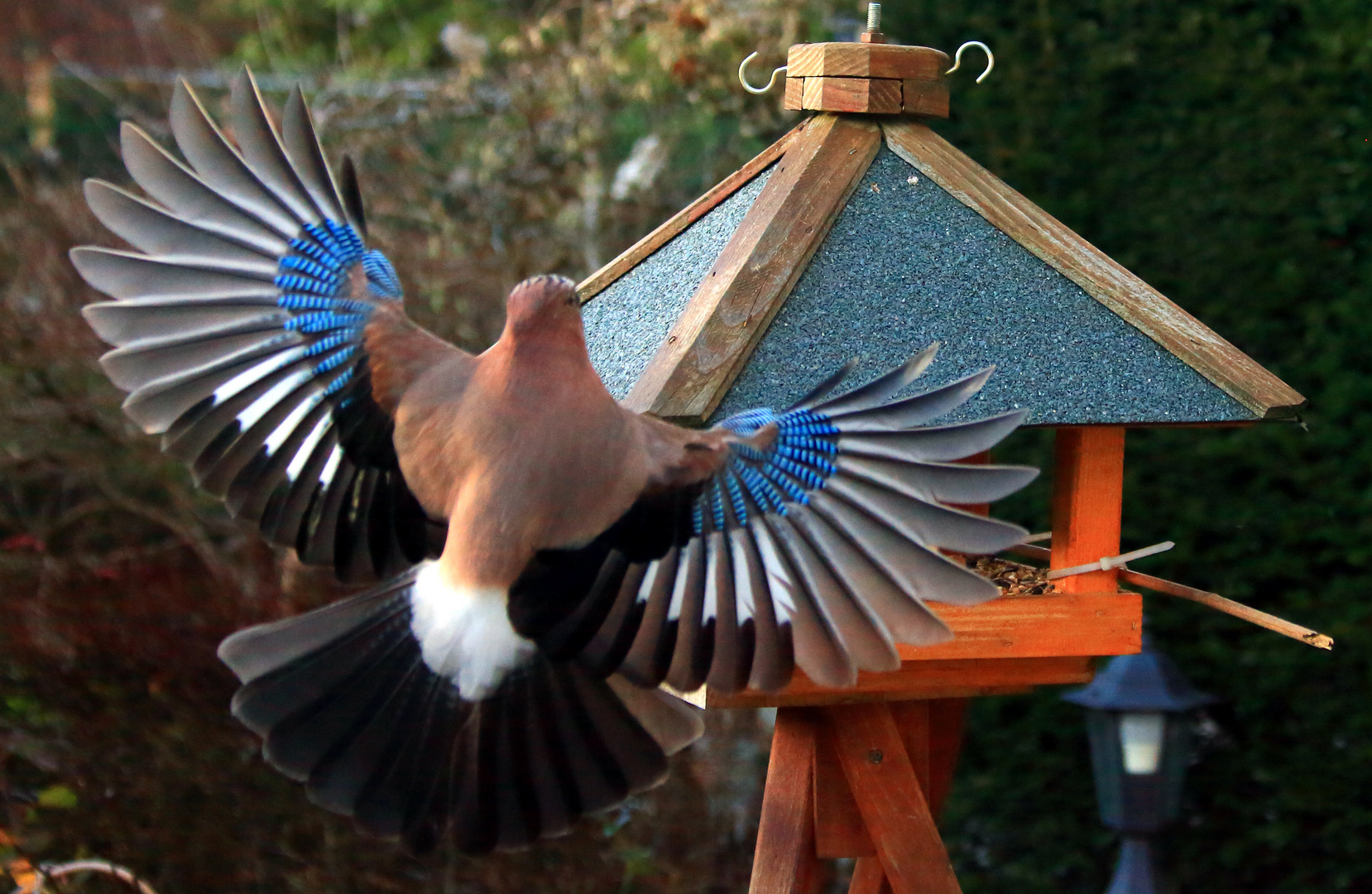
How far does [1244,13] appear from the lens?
4012mm

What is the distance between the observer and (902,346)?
235cm

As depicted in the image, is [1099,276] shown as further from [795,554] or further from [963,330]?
[795,554]

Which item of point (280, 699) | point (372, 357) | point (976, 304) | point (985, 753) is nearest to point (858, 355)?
point (976, 304)

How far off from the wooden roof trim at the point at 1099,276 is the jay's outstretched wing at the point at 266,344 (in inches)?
34.9

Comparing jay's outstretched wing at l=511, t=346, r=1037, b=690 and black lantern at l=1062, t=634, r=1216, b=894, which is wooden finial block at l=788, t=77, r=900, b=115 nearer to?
jay's outstretched wing at l=511, t=346, r=1037, b=690

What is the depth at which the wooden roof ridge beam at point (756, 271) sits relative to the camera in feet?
7.47

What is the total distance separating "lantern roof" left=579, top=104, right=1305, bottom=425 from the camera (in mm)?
2320

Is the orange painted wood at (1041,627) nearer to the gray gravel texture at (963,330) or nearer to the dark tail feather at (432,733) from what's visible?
the gray gravel texture at (963,330)

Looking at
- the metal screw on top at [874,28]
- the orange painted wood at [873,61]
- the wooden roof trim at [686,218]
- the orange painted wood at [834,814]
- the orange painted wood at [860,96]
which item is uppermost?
the metal screw on top at [874,28]

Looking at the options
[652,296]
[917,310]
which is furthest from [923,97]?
[652,296]

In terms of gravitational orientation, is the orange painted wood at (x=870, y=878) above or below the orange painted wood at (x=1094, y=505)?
below

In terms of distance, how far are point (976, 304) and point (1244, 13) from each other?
2.12 m

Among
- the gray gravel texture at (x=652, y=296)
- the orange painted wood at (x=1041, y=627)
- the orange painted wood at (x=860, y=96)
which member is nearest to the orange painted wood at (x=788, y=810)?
the orange painted wood at (x=1041, y=627)

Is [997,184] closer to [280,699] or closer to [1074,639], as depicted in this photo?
[1074,639]
